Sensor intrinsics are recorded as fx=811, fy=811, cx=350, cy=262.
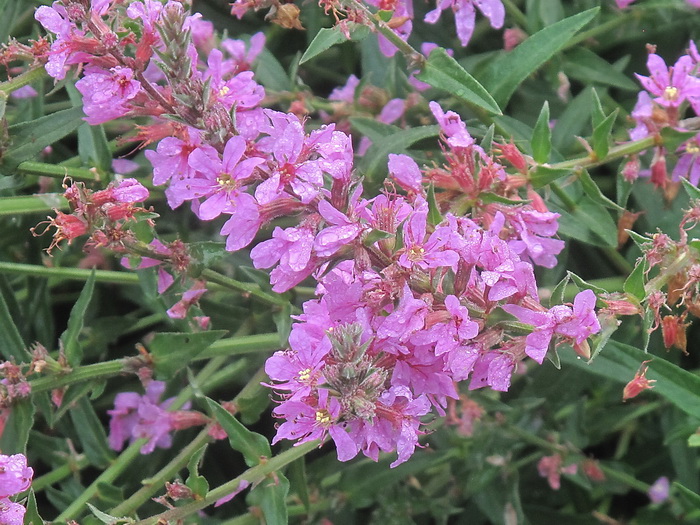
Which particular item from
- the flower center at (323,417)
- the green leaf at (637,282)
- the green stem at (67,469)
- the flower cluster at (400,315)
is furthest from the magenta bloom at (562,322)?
the green stem at (67,469)

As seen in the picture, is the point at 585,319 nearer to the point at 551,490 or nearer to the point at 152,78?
the point at 152,78

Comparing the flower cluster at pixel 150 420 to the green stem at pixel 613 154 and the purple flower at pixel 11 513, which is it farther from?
the green stem at pixel 613 154

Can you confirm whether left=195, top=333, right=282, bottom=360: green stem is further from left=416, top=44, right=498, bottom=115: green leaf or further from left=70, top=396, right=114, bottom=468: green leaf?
left=416, top=44, right=498, bottom=115: green leaf

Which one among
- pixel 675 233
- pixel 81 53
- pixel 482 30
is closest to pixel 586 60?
pixel 482 30

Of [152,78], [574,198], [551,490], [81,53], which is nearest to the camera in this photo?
[81,53]

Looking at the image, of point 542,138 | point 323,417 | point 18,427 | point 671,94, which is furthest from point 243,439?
point 671,94

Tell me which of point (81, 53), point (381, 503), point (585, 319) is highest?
point (81, 53)

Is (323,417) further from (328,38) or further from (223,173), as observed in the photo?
(328,38)
